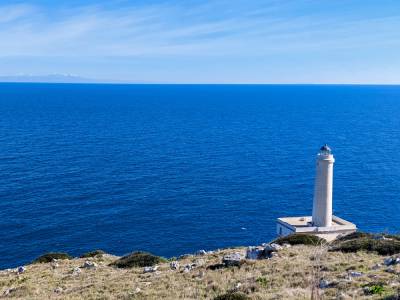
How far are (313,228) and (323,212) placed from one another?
2.08 m

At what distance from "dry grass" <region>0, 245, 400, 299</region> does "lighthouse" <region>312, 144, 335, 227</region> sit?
16.9m

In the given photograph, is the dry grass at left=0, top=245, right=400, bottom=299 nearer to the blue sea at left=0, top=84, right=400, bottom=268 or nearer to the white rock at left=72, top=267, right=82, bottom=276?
the white rock at left=72, top=267, right=82, bottom=276

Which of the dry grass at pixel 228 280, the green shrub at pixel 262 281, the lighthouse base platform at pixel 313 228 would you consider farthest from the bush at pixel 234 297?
the lighthouse base platform at pixel 313 228

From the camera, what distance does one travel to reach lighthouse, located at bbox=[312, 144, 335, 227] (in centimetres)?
4319

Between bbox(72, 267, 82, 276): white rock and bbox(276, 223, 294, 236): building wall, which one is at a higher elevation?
bbox(72, 267, 82, 276): white rock

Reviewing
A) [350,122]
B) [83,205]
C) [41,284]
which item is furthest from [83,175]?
[350,122]

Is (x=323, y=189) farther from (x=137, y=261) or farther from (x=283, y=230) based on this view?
(x=137, y=261)

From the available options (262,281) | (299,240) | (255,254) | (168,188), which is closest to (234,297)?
(262,281)

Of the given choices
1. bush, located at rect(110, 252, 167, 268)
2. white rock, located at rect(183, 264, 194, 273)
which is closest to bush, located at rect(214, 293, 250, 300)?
white rock, located at rect(183, 264, 194, 273)

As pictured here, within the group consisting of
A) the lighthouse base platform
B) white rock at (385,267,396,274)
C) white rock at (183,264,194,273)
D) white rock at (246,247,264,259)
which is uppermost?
white rock at (385,267,396,274)

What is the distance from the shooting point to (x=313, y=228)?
1698 inches

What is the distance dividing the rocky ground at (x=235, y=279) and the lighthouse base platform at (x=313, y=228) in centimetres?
1401

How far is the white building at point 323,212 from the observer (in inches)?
1694

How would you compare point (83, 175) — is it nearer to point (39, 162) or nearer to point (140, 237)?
point (39, 162)
